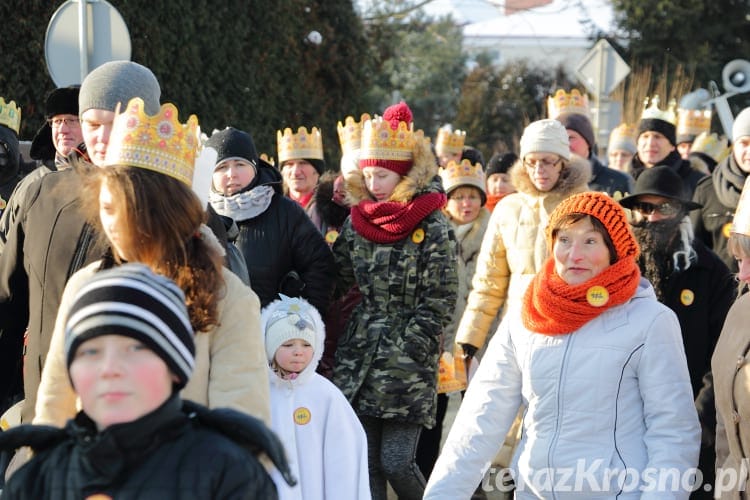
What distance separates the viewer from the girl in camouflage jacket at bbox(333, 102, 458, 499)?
6.68 meters

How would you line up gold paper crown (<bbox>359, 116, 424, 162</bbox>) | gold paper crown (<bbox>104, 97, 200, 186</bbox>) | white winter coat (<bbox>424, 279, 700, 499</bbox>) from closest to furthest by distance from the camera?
1. gold paper crown (<bbox>104, 97, 200, 186</bbox>)
2. white winter coat (<bbox>424, 279, 700, 499</bbox>)
3. gold paper crown (<bbox>359, 116, 424, 162</bbox>)

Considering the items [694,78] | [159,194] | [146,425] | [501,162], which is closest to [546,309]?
[159,194]

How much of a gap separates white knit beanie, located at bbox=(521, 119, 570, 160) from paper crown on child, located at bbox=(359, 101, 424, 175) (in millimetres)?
751

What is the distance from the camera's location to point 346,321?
7.00 metres

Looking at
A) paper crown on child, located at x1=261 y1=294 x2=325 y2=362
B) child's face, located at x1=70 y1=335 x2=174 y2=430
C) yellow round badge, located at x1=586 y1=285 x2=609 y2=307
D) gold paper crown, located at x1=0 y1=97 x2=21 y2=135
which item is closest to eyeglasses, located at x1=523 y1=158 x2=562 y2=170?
paper crown on child, located at x1=261 y1=294 x2=325 y2=362

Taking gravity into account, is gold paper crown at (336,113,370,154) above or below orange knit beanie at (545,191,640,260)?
above

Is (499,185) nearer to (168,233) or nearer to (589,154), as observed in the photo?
(589,154)

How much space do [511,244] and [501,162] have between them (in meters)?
3.55

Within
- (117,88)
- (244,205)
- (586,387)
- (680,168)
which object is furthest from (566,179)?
(117,88)

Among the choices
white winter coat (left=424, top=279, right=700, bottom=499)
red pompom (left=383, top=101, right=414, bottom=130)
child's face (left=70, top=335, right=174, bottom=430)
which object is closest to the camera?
child's face (left=70, top=335, right=174, bottom=430)

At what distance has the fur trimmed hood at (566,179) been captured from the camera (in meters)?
7.34

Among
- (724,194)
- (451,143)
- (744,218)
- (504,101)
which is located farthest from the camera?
(504,101)

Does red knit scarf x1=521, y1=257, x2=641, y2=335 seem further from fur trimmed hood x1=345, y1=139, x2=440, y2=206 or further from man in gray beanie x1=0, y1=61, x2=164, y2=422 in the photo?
fur trimmed hood x1=345, y1=139, x2=440, y2=206

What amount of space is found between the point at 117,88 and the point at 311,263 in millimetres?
2465
